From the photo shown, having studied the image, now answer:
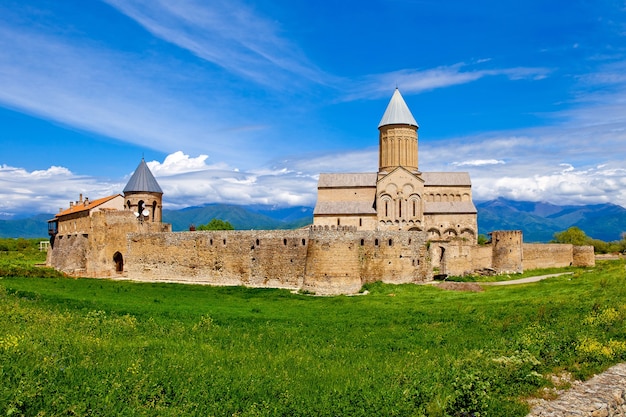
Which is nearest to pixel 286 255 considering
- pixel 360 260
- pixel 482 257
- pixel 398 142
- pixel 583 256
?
pixel 360 260

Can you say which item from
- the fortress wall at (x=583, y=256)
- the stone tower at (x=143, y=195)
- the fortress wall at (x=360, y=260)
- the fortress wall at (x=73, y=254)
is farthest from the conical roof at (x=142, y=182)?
the fortress wall at (x=583, y=256)

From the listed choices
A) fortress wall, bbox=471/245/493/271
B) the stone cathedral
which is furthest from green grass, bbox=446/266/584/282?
the stone cathedral

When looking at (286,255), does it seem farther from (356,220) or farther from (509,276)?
(509,276)

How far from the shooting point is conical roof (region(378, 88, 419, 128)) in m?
42.4

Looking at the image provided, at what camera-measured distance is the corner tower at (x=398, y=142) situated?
138 ft

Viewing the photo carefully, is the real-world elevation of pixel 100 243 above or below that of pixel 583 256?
above

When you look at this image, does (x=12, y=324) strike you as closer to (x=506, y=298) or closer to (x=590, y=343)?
(x=590, y=343)

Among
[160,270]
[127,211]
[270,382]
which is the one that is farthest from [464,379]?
[127,211]

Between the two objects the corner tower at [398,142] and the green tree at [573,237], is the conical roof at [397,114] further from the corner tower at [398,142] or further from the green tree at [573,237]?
the green tree at [573,237]

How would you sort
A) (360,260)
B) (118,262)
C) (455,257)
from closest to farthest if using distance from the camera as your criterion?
(360,260)
(455,257)
(118,262)

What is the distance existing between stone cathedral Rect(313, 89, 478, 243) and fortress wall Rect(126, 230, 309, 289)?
12.4 meters

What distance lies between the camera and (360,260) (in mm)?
25344

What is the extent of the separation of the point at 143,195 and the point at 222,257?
394 inches

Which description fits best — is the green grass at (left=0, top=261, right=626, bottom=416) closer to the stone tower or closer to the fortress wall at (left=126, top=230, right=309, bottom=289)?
the fortress wall at (left=126, top=230, right=309, bottom=289)
